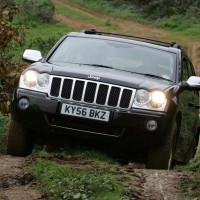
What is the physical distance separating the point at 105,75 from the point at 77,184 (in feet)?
6.77

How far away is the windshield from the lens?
8164 mm

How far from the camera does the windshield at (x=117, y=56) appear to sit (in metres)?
8.16

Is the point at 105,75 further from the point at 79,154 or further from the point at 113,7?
the point at 113,7

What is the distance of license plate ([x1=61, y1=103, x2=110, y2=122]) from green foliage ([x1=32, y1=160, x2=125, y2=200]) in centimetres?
98

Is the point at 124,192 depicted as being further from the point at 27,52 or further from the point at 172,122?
the point at 27,52

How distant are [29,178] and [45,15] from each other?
24811mm

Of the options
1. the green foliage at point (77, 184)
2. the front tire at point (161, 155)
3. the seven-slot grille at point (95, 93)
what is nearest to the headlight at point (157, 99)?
the seven-slot grille at point (95, 93)

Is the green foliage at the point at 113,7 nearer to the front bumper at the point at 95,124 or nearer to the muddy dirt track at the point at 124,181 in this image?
the front bumper at the point at 95,124

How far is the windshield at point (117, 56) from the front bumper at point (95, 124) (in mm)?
934

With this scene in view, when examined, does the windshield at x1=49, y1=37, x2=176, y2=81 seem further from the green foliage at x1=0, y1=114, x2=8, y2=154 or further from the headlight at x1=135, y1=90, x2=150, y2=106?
the green foliage at x1=0, y1=114, x2=8, y2=154

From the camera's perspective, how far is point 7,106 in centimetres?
704

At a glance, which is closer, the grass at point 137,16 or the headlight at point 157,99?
the headlight at point 157,99

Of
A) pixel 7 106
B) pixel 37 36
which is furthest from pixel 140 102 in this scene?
pixel 37 36

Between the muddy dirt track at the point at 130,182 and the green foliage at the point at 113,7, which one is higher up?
the muddy dirt track at the point at 130,182
